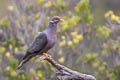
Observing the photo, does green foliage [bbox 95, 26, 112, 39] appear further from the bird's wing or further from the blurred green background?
A: the bird's wing

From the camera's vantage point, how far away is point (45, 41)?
25.5 feet

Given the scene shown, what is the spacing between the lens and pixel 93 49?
12.3m

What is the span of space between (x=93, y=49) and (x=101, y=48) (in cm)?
31

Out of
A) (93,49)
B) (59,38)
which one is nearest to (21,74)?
(59,38)

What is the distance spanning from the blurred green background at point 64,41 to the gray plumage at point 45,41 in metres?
3.21

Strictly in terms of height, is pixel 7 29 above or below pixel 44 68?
above

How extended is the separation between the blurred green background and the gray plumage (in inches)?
126

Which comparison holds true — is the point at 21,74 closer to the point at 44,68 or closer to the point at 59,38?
the point at 44,68

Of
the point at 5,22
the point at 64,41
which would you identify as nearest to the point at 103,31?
the point at 64,41

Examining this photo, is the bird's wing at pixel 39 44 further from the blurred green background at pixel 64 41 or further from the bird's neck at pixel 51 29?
the blurred green background at pixel 64 41

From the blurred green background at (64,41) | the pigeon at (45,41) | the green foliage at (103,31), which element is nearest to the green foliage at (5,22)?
the blurred green background at (64,41)

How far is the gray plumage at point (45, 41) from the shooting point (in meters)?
7.71

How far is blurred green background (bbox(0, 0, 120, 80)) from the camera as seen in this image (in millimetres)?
11406

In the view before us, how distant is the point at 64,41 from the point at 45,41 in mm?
3447
